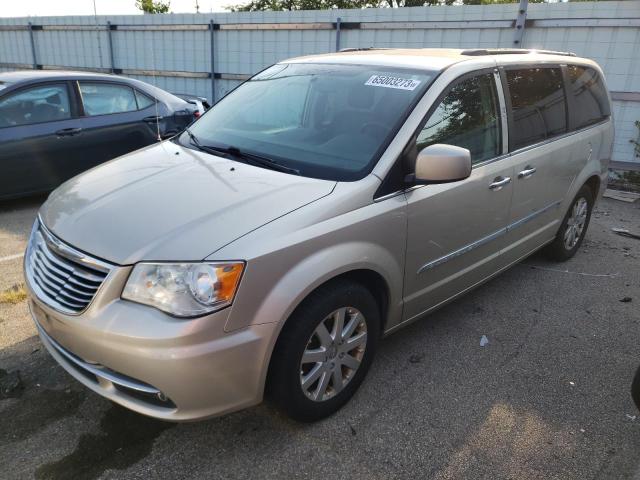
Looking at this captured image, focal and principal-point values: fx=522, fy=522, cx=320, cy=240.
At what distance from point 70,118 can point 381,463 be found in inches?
209

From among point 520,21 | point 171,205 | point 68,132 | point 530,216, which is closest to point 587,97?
point 530,216

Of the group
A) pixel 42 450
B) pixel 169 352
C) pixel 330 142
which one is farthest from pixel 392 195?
pixel 42 450

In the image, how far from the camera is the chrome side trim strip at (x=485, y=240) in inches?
118

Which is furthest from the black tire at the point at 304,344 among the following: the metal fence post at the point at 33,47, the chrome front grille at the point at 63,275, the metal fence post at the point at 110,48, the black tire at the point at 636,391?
the metal fence post at the point at 33,47

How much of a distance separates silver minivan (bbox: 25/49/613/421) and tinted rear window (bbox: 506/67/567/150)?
2 centimetres

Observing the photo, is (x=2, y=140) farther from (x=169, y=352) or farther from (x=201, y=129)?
(x=169, y=352)

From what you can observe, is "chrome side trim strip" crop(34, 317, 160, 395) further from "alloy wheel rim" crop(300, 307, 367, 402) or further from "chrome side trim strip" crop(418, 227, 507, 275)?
"chrome side trim strip" crop(418, 227, 507, 275)

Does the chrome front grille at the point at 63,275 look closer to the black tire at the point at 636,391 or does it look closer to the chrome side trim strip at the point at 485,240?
the chrome side trim strip at the point at 485,240

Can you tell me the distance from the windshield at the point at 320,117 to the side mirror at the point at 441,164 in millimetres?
222

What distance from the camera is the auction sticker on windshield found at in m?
2.95

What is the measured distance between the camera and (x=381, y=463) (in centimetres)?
239

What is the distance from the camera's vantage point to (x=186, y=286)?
80.7 inches

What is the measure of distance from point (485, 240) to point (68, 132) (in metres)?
4.77

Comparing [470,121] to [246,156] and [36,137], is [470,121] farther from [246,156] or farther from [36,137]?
[36,137]
